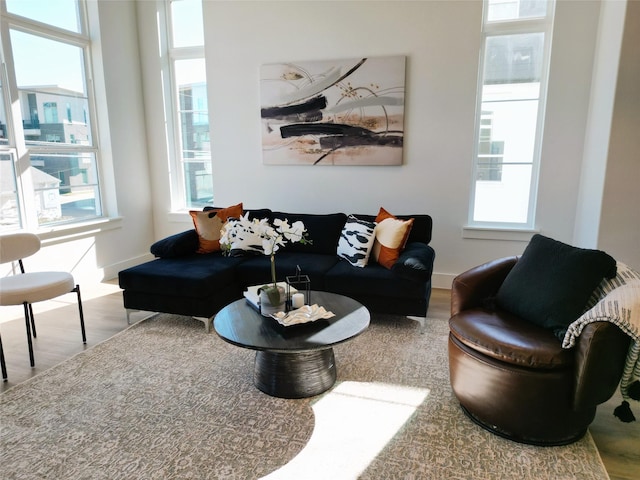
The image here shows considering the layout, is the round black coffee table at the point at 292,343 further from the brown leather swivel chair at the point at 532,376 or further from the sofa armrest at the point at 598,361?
the sofa armrest at the point at 598,361

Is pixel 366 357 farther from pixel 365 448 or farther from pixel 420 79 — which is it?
pixel 420 79

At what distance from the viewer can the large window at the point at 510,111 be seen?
12.2ft

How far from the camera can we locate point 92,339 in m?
3.08

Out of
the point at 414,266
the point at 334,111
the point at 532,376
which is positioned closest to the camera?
the point at 532,376

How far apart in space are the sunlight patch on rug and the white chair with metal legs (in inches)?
74.1

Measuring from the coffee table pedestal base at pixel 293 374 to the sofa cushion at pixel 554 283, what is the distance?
1105 millimetres

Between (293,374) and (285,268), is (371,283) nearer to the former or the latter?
(285,268)

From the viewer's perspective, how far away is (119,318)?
11.5 feet

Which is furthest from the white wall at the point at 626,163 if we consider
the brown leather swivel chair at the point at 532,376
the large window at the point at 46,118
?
the large window at the point at 46,118

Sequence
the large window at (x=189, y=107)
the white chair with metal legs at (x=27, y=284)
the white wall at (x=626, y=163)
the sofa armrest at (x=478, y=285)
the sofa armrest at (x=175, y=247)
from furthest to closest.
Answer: the large window at (x=189, y=107), the sofa armrest at (x=175, y=247), the white wall at (x=626, y=163), the white chair with metal legs at (x=27, y=284), the sofa armrest at (x=478, y=285)

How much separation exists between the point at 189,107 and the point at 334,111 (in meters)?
1.89

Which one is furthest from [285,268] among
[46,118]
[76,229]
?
[46,118]

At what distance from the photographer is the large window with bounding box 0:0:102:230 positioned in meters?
3.63

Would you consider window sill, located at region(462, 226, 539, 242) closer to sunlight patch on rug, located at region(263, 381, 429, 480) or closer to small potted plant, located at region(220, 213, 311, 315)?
sunlight patch on rug, located at region(263, 381, 429, 480)
